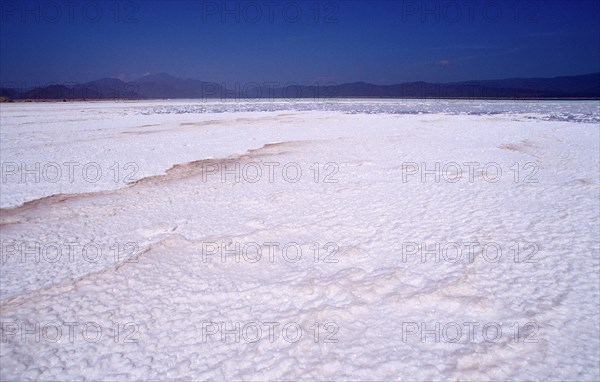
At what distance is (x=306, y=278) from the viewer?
2.63m

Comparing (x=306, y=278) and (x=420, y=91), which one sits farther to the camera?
(x=420, y=91)

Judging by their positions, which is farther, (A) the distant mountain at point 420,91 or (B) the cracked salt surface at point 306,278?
(A) the distant mountain at point 420,91

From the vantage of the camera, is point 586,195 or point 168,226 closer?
point 168,226

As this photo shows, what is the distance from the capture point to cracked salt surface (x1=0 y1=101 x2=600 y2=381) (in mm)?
1870

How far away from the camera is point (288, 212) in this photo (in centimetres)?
399

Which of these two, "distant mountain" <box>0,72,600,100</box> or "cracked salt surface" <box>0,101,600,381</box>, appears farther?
"distant mountain" <box>0,72,600,100</box>

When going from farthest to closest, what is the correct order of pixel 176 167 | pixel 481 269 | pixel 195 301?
1. pixel 176 167
2. pixel 481 269
3. pixel 195 301

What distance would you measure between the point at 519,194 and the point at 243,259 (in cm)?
354

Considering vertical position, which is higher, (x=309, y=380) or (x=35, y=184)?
(x=35, y=184)

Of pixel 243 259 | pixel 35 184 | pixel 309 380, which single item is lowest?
pixel 309 380

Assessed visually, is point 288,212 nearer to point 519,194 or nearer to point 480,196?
point 480,196

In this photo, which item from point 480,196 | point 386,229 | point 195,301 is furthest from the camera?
point 480,196

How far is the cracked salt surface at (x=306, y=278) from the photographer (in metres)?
1.87

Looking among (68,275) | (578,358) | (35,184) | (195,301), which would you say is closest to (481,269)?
(578,358)
